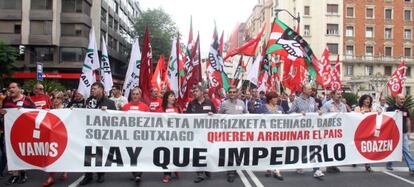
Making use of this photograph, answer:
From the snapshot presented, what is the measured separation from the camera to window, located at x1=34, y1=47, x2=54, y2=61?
45.1 metres

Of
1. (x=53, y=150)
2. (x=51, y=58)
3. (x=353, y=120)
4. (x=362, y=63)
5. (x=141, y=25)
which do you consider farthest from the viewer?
(x=362, y=63)

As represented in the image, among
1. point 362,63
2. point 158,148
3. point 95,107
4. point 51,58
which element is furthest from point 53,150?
point 362,63

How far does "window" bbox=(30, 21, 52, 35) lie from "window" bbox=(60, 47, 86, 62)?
7.33 ft

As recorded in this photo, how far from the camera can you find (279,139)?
8195 mm

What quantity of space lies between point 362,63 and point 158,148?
204 ft

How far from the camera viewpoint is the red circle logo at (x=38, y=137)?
7395 millimetres

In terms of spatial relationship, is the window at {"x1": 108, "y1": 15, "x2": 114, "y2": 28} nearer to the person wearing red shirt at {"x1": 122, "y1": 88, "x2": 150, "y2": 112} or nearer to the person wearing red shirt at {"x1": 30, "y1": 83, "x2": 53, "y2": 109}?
the person wearing red shirt at {"x1": 30, "y1": 83, "x2": 53, "y2": 109}

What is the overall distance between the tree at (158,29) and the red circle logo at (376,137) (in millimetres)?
49229

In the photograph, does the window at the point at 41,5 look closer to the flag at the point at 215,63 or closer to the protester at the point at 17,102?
the flag at the point at 215,63

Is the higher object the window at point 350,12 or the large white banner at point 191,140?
the window at point 350,12

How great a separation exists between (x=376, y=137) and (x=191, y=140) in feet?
11.9

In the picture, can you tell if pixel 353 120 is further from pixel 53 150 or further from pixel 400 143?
pixel 53 150

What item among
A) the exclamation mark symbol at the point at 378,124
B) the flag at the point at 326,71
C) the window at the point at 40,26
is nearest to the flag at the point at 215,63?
the exclamation mark symbol at the point at 378,124

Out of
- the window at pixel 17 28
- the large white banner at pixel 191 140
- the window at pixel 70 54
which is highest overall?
the window at pixel 17 28
